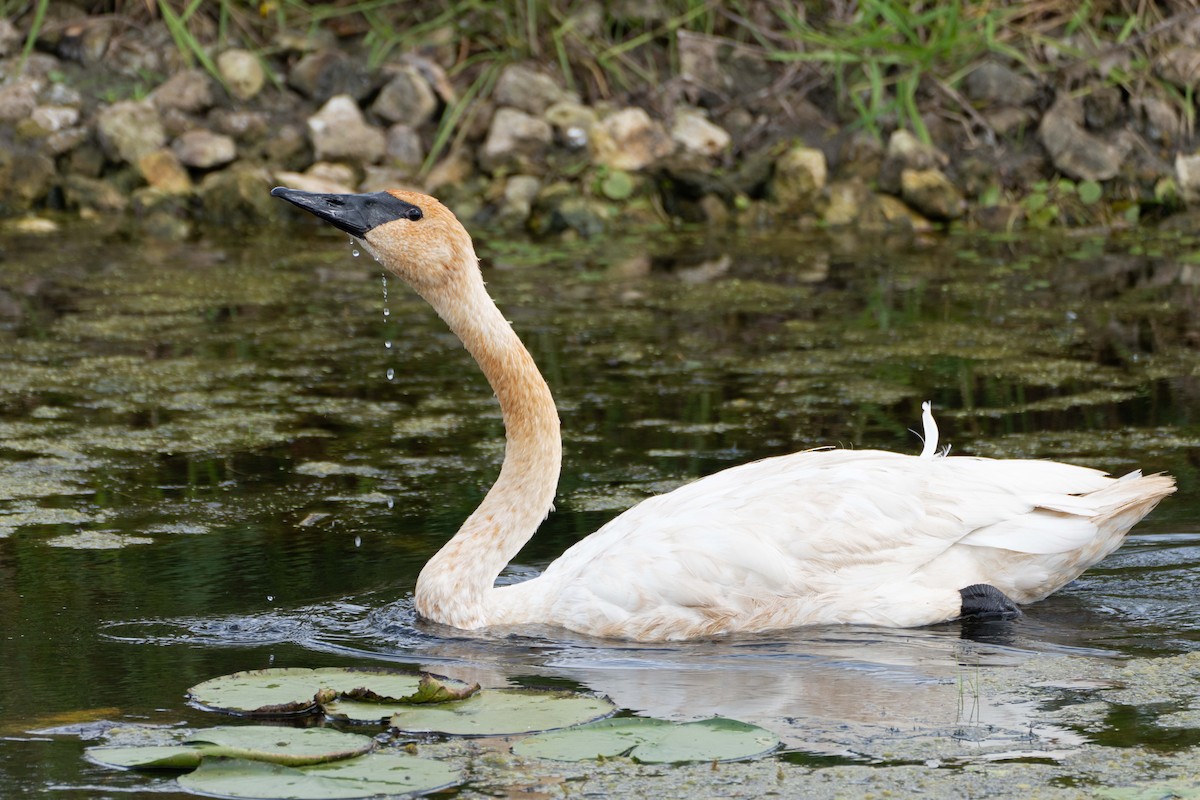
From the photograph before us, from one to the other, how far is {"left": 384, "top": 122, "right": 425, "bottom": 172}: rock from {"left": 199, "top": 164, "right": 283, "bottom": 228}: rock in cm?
95

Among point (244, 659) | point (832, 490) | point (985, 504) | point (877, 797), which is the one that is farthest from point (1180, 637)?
point (244, 659)

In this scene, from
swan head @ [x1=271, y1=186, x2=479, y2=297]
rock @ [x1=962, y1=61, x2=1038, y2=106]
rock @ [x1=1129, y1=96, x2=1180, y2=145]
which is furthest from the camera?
rock @ [x1=962, y1=61, x2=1038, y2=106]

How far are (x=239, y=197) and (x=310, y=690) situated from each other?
9.65 meters

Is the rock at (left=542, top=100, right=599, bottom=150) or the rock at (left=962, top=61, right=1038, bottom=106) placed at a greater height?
the rock at (left=962, top=61, right=1038, bottom=106)

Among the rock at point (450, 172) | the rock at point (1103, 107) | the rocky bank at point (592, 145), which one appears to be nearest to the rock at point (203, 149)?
the rocky bank at point (592, 145)

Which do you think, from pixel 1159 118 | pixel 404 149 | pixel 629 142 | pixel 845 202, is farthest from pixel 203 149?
pixel 1159 118

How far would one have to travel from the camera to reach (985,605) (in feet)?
17.2

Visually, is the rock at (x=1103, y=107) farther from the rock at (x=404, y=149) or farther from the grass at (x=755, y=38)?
the rock at (x=404, y=149)

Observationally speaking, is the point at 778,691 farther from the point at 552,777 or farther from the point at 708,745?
the point at 552,777

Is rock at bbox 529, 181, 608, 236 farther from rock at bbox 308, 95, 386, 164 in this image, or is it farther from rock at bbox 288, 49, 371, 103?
rock at bbox 288, 49, 371, 103

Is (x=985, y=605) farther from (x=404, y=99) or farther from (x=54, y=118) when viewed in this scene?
(x=54, y=118)

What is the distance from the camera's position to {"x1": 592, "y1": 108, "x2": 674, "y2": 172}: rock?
44.8 feet

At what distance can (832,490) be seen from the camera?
5.33 meters

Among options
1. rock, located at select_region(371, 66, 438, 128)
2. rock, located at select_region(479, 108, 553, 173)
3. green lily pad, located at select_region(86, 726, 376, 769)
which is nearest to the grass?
rock, located at select_region(371, 66, 438, 128)
